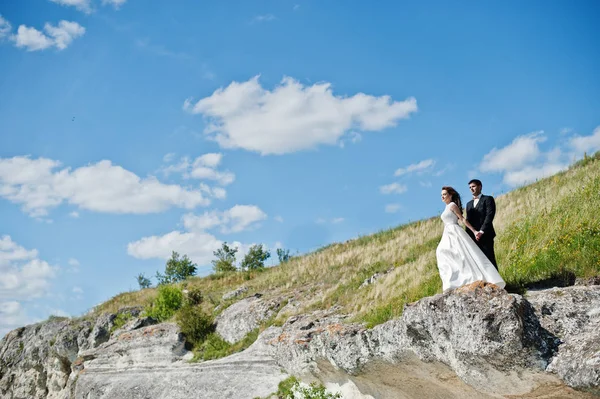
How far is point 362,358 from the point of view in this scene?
38.2 feet

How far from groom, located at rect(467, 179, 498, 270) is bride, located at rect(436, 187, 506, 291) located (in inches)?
7.9

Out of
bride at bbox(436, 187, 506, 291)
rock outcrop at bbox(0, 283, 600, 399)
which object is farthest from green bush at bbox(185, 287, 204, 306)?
bride at bbox(436, 187, 506, 291)

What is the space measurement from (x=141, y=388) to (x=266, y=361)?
229 inches

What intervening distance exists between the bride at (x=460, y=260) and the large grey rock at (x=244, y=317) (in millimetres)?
10149


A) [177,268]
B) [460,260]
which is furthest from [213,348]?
[177,268]

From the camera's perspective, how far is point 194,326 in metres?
20.5

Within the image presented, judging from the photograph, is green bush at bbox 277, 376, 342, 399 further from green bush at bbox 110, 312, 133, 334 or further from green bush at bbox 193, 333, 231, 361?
green bush at bbox 110, 312, 133, 334

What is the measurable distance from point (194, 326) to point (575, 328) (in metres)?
15.0

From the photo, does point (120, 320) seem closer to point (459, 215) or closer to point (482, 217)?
point (459, 215)

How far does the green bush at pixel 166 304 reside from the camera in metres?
25.2

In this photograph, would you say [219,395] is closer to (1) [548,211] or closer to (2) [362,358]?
(2) [362,358]

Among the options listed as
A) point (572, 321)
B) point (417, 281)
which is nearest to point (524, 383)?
point (572, 321)

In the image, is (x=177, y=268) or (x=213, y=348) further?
(x=177, y=268)

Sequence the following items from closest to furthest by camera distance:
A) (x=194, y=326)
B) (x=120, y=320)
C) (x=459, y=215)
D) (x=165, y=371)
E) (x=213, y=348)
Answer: (x=459, y=215) → (x=165, y=371) → (x=213, y=348) → (x=194, y=326) → (x=120, y=320)
